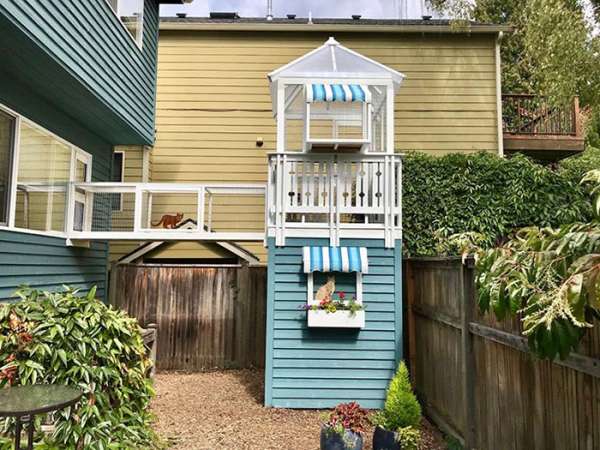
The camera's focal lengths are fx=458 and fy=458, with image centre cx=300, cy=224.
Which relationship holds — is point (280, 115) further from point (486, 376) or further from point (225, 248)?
point (486, 376)

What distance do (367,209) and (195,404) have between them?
3.22 meters

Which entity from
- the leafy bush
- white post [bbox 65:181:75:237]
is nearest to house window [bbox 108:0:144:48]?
white post [bbox 65:181:75:237]

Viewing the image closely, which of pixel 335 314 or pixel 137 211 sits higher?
pixel 137 211

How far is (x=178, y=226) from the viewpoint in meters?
7.38

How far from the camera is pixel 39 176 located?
5531mm

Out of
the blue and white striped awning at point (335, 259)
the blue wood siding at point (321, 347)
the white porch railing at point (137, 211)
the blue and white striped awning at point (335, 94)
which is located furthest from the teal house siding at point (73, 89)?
the blue and white striped awning at point (335, 259)

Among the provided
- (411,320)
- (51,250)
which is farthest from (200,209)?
(411,320)

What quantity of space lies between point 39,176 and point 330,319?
3889 millimetres

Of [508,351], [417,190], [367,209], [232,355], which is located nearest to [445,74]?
[417,190]

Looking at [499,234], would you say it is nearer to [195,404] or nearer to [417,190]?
[417,190]

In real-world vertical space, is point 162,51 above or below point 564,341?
above

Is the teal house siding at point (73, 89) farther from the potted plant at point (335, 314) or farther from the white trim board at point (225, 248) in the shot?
the potted plant at point (335, 314)

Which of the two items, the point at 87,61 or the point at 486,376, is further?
the point at 87,61

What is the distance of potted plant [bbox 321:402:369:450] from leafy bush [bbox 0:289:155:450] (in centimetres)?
156
